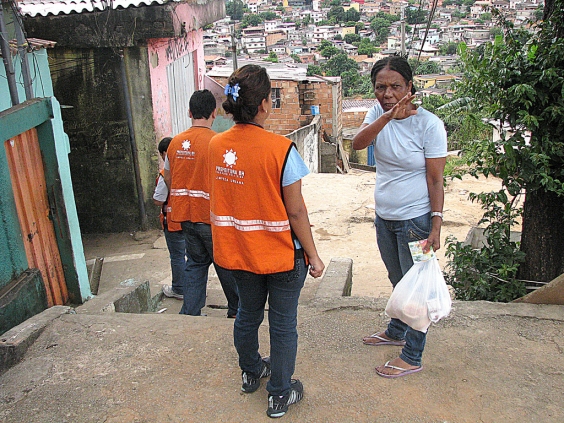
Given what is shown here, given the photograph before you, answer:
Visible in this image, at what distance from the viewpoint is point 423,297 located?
2.86 meters

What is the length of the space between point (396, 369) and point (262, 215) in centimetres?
117

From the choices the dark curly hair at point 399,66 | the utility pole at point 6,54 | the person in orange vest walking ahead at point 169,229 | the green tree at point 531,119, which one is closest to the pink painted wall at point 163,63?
the person in orange vest walking ahead at point 169,229

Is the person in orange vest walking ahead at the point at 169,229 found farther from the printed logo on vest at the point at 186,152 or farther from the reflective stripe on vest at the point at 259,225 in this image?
the reflective stripe on vest at the point at 259,225

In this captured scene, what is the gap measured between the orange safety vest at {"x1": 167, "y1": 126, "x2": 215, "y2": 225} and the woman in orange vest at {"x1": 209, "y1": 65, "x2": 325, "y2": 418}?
4.06 feet

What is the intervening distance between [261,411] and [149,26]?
5.88 m

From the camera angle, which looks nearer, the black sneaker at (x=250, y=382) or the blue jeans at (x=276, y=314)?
the blue jeans at (x=276, y=314)

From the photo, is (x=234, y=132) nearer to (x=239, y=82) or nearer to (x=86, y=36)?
(x=239, y=82)

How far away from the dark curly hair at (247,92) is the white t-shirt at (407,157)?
2.64 ft

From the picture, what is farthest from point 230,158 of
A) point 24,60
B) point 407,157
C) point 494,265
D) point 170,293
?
point 170,293

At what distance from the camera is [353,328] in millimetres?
3494

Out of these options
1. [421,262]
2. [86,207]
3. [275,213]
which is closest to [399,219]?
[421,262]

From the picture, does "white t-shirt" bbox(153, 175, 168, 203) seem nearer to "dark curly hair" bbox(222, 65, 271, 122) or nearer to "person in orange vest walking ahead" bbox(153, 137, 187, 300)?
"person in orange vest walking ahead" bbox(153, 137, 187, 300)

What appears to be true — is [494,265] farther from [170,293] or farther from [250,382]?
[170,293]

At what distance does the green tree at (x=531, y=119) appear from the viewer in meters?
3.66
